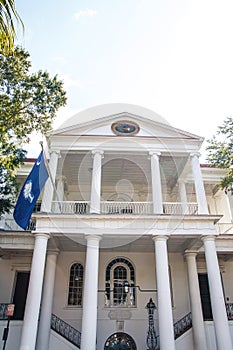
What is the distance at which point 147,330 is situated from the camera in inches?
533

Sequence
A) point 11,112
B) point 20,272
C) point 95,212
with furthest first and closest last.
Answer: point 20,272 → point 95,212 → point 11,112

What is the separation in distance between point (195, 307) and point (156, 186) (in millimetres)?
5929

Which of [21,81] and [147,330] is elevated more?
[21,81]

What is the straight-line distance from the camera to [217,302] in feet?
34.4

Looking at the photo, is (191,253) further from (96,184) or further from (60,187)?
(60,187)

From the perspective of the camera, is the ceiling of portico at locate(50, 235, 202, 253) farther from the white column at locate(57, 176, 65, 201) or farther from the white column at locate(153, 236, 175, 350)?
the white column at locate(57, 176, 65, 201)

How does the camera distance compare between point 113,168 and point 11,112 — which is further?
point 113,168

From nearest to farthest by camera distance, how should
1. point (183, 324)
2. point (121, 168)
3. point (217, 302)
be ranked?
point (217, 302) → point (183, 324) → point (121, 168)

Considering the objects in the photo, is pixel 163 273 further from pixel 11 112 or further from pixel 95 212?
pixel 11 112

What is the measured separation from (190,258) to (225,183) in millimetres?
4204

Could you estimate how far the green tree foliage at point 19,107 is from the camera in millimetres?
10492

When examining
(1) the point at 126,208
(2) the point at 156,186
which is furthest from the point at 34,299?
(1) the point at 126,208

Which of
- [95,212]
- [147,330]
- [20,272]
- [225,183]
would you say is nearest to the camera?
[95,212]

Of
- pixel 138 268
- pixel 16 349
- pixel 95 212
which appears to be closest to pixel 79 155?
pixel 95 212
